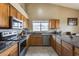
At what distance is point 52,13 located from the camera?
28.9ft

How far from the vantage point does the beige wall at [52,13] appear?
8742mm

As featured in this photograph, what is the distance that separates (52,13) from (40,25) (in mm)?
1034

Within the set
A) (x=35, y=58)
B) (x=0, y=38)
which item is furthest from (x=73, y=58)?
(x=0, y=38)

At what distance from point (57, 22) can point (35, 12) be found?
4.79 feet

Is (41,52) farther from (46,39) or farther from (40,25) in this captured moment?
(40,25)

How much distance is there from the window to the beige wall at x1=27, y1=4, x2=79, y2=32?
9.9 inches

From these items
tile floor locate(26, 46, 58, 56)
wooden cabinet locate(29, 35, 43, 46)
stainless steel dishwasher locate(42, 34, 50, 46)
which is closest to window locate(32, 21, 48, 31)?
stainless steel dishwasher locate(42, 34, 50, 46)

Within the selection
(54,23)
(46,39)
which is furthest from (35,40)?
(54,23)

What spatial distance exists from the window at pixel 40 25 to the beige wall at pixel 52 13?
25cm

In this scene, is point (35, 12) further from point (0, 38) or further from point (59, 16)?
point (0, 38)

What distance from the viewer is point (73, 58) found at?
78 cm

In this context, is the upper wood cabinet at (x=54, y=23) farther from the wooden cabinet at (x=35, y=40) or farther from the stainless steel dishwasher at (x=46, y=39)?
the wooden cabinet at (x=35, y=40)

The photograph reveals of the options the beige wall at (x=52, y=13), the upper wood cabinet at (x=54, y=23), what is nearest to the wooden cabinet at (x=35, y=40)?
the upper wood cabinet at (x=54, y=23)

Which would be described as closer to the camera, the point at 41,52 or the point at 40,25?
the point at 41,52
